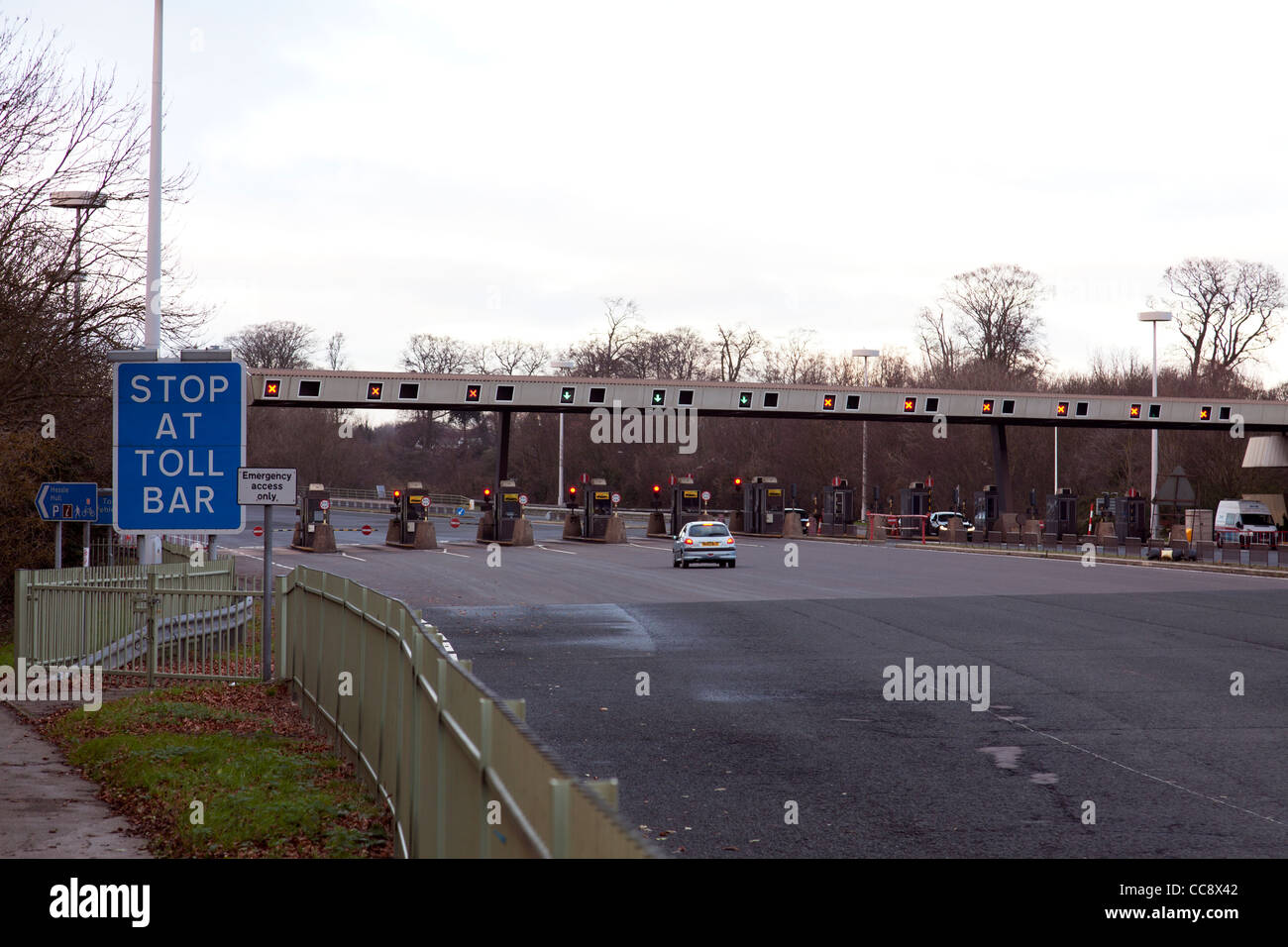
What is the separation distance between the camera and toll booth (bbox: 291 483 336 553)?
53.9 m

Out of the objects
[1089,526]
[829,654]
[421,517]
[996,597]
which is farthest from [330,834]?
[1089,526]

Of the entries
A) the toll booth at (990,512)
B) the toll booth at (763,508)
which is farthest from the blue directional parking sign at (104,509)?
the toll booth at (763,508)

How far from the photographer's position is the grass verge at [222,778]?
8438 mm

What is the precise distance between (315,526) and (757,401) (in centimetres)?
1925

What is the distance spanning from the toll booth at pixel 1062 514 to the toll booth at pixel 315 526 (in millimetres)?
32622

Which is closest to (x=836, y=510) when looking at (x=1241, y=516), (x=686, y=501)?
(x=686, y=501)

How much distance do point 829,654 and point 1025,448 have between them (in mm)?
70123

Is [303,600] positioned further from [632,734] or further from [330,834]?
[330,834]

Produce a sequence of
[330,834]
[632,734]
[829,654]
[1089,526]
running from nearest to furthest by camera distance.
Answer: [330,834] < [632,734] < [829,654] < [1089,526]

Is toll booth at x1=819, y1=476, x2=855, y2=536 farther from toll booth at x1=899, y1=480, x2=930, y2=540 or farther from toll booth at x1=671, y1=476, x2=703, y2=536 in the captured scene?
toll booth at x1=671, y1=476, x2=703, y2=536

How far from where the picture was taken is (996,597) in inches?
1130

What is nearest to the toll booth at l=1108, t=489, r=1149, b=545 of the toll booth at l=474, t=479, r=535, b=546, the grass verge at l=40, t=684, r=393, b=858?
the toll booth at l=474, t=479, r=535, b=546

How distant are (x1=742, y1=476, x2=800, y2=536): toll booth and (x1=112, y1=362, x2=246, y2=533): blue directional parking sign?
57898 millimetres

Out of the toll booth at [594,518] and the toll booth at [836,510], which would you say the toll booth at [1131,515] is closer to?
the toll booth at [836,510]
